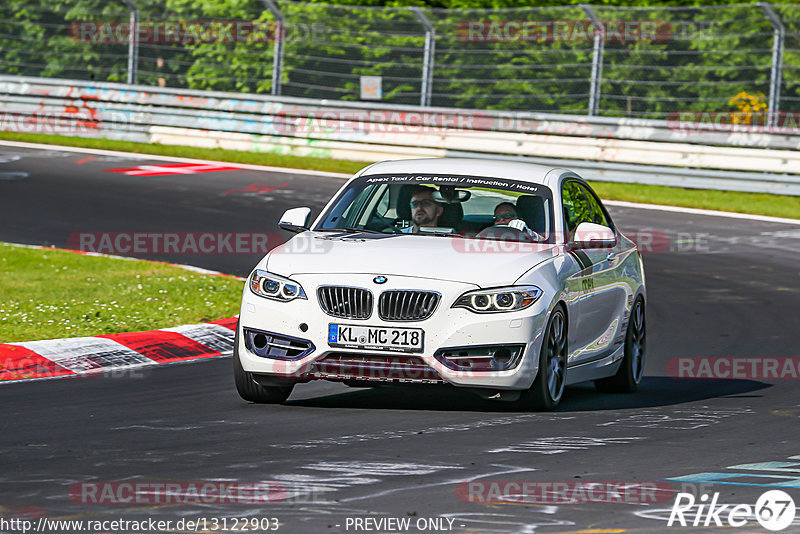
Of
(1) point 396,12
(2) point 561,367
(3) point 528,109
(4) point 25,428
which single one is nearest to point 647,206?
(3) point 528,109

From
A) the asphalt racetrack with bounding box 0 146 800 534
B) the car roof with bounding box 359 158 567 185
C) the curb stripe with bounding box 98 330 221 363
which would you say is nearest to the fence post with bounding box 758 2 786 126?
Answer: the asphalt racetrack with bounding box 0 146 800 534

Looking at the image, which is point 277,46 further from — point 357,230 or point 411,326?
point 411,326

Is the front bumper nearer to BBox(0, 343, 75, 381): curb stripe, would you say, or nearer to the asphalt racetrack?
the asphalt racetrack

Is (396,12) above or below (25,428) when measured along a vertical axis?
above

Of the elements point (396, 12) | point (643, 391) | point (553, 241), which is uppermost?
point (396, 12)

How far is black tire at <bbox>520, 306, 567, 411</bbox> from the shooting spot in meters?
8.59

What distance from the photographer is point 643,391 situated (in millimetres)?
10367

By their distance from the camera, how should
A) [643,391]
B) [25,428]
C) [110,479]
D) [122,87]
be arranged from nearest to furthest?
[110,479] → [25,428] → [643,391] → [122,87]

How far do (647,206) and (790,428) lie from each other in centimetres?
Answer: 1372

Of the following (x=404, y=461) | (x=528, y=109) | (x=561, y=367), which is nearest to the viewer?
(x=404, y=461)

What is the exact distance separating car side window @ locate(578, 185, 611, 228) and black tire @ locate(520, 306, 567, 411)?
1676 millimetres

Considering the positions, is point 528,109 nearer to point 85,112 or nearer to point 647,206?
point 647,206

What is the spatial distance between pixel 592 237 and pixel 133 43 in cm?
1881

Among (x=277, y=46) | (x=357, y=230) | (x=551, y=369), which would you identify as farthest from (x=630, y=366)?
(x=277, y=46)
